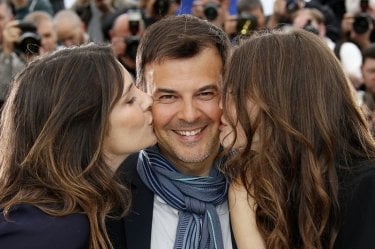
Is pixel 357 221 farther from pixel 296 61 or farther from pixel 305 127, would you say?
pixel 296 61

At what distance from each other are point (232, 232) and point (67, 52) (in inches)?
34.7

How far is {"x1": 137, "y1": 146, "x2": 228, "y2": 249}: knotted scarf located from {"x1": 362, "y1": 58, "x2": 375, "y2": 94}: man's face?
7.68ft

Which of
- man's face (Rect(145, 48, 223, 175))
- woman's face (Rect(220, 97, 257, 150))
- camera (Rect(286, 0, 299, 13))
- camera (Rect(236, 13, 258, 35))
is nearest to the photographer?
woman's face (Rect(220, 97, 257, 150))

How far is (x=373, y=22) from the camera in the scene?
21.0 feet

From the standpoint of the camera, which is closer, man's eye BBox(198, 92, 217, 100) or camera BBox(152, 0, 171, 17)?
man's eye BBox(198, 92, 217, 100)

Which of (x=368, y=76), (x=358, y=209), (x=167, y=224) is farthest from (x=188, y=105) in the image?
(x=368, y=76)

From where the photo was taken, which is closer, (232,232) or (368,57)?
(232,232)

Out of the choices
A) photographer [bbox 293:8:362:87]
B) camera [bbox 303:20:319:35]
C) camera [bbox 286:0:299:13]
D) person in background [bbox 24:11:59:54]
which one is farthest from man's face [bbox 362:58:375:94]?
person in background [bbox 24:11:59:54]

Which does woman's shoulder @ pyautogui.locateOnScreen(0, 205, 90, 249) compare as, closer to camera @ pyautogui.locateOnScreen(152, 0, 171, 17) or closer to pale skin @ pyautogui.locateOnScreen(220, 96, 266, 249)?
pale skin @ pyautogui.locateOnScreen(220, 96, 266, 249)

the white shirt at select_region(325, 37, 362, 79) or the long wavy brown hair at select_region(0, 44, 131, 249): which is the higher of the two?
the long wavy brown hair at select_region(0, 44, 131, 249)

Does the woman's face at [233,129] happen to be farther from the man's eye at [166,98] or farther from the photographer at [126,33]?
the photographer at [126,33]

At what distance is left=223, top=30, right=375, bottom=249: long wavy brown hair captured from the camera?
250 cm

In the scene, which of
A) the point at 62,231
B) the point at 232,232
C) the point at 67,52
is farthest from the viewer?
the point at 232,232

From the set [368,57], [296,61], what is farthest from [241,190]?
[368,57]
